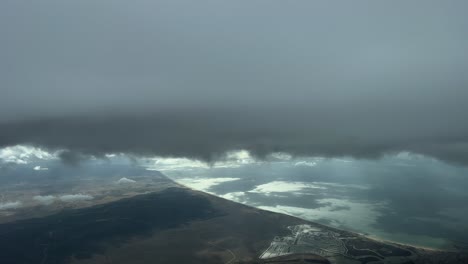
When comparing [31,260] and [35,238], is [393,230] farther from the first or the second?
[35,238]

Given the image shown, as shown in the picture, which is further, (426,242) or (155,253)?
(426,242)

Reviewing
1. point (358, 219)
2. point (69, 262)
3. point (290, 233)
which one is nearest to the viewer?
point (69, 262)

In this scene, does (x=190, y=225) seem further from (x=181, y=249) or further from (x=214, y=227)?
(x=181, y=249)

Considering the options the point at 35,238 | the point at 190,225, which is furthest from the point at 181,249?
the point at 35,238

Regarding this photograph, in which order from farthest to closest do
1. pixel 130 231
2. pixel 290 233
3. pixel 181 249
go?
pixel 130 231 → pixel 290 233 → pixel 181 249

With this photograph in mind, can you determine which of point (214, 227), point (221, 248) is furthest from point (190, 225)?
point (221, 248)

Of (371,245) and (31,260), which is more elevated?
(371,245)
